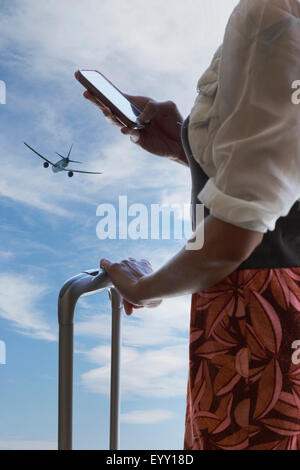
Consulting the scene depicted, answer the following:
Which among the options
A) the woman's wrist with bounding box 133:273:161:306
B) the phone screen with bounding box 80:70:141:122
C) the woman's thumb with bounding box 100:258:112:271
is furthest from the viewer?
the phone screen with bounding box 80:70:141:122

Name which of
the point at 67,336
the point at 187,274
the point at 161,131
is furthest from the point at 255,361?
the point at 161,131

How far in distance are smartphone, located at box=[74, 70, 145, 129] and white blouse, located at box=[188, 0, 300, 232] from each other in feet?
1.03

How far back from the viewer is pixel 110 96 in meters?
0.81

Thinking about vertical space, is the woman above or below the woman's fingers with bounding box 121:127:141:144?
below

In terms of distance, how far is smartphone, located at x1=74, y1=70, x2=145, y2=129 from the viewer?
0.80 metres

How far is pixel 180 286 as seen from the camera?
22.2 inches

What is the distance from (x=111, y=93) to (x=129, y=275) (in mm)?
331

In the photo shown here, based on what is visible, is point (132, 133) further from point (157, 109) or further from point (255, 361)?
point (255, 361)

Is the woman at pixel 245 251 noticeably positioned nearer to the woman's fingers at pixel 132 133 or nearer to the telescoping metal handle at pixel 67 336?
the telescoping metal handle at pixel 67 336

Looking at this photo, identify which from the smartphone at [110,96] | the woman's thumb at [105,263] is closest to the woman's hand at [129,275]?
the woman's thumb at [105,263]

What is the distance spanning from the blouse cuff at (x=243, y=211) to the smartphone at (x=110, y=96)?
14.2 inches

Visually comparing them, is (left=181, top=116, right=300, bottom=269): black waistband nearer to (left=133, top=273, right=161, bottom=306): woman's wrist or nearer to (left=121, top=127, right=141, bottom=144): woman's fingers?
(left=133, top=273, right=161, bottom=306): woman's wrist

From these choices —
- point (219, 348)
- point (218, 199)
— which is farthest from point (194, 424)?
point (218, 199)

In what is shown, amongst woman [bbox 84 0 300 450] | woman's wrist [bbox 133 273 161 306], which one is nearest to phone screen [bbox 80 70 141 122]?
woman [bbox 84 0 300 450]
